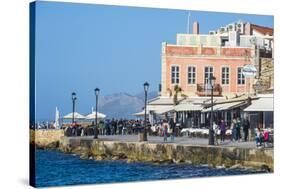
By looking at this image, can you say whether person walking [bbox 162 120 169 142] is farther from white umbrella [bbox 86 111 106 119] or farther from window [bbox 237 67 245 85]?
window [bbox 237 67 245 85]

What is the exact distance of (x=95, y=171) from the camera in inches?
657

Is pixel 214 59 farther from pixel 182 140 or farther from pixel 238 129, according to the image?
pixel 182 140

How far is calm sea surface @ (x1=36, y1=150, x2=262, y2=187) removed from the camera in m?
16.0

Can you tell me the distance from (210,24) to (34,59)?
3932 mm

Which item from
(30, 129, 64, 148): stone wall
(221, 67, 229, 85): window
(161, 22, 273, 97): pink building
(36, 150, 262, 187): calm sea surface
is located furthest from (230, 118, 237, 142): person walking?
(30, 129, 64, 148): stone wall

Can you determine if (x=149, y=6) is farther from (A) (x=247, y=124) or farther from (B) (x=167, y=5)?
(A) (x=247, y=124)

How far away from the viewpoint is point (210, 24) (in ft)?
59.1

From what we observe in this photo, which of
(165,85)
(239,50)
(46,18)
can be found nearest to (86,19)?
(46,18)

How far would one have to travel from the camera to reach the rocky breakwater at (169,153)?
16859mm

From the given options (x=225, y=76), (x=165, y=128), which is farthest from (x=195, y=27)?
(x=165, y=128)

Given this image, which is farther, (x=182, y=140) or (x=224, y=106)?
(x=224, y=106)

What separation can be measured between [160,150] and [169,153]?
19 centimetres

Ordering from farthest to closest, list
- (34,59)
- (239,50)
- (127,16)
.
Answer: (239,50), (127,16), (34,59)

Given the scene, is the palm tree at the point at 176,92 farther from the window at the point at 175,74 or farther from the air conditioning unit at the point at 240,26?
the air conditioning unit at the point at 240,26
